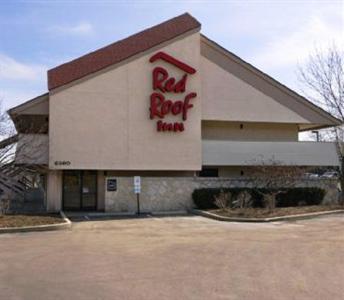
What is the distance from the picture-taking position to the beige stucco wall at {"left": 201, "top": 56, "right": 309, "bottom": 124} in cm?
2994

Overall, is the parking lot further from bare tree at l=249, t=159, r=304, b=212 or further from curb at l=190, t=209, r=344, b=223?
bare tree at l=249, t=159, r=304, b=212

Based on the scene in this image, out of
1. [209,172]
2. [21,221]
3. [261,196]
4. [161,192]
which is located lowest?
[21,221]

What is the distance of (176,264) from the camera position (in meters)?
10.8

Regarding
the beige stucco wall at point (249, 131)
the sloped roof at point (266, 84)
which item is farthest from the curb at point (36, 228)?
the sloped roof at point (266, 84)

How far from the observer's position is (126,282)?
8.99 metres

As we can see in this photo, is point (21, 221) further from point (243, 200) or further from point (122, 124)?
point (243, 200)

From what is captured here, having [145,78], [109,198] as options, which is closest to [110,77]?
[145,78]

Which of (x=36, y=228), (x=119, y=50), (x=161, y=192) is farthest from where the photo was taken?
(x=119, y=50)

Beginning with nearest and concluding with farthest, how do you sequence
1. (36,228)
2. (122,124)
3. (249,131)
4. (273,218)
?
(36,228) → (273,218) → (122,124) → (249,131)

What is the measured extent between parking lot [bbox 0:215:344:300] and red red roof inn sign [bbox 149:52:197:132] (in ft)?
35.2

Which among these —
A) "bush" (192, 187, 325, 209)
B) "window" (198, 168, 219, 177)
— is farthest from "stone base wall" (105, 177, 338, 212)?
"window" (198, 168, 219, 177)

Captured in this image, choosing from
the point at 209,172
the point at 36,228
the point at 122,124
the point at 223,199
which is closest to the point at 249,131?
the point at 209,172

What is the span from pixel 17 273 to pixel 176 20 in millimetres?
22772

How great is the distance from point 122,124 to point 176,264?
17018 millimetres
